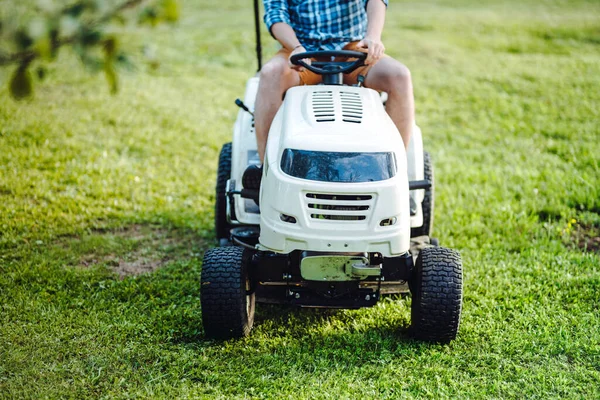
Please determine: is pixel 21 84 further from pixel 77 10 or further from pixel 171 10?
pixel 171 10

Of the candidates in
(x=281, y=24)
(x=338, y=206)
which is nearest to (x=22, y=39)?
(x=338, y=206)

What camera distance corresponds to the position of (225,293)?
3240 millimetres

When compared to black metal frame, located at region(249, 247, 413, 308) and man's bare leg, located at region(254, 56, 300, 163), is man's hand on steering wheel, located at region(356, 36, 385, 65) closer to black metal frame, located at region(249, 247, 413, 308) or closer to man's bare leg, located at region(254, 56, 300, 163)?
man's bare leg, located at region(254, 56, 300, 163)

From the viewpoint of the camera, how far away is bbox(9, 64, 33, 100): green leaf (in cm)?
165

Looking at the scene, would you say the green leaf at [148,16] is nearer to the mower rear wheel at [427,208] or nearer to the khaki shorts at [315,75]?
the khaki shorts at [315,75]

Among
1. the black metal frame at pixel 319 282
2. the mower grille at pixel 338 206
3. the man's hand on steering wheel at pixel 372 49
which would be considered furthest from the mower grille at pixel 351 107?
the black metal frame at pixel 319 282

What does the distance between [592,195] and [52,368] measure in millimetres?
3988

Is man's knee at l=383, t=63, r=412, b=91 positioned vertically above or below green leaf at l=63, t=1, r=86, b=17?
below

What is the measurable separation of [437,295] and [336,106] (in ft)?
3.35

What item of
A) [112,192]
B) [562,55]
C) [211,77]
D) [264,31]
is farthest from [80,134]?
[562,55]

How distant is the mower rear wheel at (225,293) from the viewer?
10.6 feet

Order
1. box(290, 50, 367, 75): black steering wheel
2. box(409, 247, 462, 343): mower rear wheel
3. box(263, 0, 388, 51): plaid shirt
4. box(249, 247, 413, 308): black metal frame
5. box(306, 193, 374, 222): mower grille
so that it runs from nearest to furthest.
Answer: box(306, 193, 374, 222): mower grille → box(409, 247, 462, 343): mower rear wheel → box(249, 247, 413, 308): black metal frame → box(290, 50, 367, 75): black steering wheel → box(263, 0, 388, 51): plaid shirt

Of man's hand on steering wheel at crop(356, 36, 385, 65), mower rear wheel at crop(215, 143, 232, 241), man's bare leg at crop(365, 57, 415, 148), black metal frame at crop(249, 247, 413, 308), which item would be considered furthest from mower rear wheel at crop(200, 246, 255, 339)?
man's hand on steering wheel at crop(356, 36, 385, 65)

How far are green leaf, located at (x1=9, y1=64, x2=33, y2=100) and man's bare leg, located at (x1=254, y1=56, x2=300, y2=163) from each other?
82.7 inches
